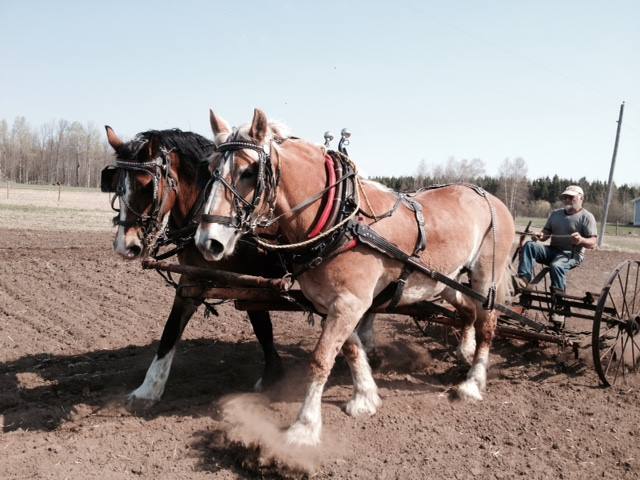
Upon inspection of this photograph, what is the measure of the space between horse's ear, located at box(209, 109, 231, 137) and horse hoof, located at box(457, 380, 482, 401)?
124 inches

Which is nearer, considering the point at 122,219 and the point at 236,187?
the point at 236,187

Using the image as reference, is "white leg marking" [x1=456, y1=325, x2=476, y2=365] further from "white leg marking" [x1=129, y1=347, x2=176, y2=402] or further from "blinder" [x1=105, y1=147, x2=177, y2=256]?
"blinder" [x1=105, y1=147, x2=177, y2=256]

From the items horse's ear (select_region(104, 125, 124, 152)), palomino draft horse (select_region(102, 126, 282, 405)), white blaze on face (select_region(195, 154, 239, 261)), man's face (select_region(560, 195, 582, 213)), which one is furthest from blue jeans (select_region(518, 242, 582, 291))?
horse's ear (select_region(104, 125, 124, 152))

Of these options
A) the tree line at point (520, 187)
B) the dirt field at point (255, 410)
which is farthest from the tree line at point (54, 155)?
the dirt field at point (255, 410)

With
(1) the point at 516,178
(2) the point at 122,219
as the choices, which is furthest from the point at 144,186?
(1) the point at 516,178

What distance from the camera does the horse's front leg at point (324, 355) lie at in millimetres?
3941

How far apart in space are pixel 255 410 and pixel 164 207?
73.2 inches

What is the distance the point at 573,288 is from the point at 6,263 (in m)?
11.2

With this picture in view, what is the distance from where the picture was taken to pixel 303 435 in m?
3.88

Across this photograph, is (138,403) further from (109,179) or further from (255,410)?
(109,179)

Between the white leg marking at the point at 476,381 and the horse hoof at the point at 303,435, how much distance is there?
5.79ft

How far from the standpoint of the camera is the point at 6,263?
376 inches

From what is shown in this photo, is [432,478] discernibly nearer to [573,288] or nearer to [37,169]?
[573,288]

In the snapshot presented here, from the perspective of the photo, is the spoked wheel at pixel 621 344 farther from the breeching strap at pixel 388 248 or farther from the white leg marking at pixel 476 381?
the breeching strap at pixel 388 248
